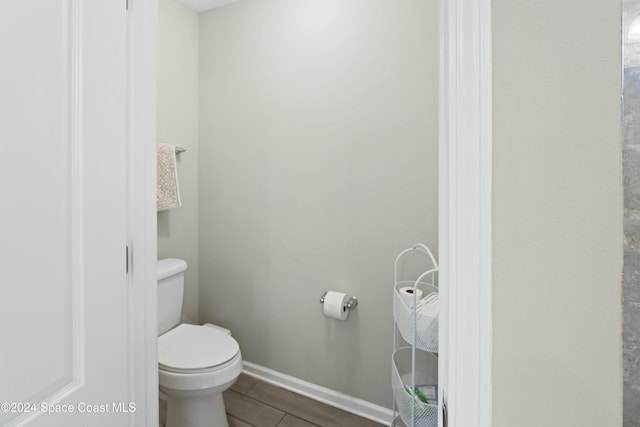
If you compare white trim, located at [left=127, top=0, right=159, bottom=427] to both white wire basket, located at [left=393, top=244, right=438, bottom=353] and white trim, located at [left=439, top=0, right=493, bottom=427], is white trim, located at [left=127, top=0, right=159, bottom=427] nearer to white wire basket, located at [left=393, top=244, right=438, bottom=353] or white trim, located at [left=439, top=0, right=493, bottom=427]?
white trim, located at [left=439, top=0, right=493, bottom=427]

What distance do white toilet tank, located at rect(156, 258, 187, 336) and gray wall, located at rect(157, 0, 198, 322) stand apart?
0.90 ft

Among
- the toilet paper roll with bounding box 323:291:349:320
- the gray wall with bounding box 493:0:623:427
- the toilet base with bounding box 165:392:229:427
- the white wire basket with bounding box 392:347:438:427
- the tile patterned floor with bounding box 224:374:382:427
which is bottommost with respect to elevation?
the tile patterned floor with bounding box 224:374:382:427

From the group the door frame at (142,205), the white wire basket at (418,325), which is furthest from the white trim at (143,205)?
the white wire basket at (418,325)

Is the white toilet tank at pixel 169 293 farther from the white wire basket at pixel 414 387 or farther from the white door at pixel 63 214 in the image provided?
the white wire basket at pixel 414 387

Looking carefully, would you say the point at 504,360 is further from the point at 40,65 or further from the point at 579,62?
the point at 40,65

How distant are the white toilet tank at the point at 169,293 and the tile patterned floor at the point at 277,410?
22.4 inches

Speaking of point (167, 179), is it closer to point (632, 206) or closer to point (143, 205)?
point (143, 205)

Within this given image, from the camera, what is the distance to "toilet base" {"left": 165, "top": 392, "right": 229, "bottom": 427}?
1407 millimetres

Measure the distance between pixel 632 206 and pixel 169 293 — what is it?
1.88 metres

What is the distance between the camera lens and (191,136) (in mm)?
2127

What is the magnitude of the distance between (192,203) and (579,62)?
2163 millimetres

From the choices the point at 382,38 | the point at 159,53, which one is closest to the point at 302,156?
the point at 382,38

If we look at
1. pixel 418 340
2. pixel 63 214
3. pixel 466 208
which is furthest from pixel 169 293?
pixel 466 208

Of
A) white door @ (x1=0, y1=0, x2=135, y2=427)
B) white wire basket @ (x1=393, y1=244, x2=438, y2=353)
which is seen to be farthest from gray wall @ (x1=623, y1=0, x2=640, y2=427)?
white door @ (x1=0, y1=0, x2=135, y2=427)
